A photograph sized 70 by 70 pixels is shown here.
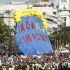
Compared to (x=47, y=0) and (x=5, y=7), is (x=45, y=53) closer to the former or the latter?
(x=5, y=7)

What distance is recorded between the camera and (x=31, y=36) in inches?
2307

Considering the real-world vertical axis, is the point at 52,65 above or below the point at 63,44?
above

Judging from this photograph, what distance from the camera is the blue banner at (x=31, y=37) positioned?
56375mm

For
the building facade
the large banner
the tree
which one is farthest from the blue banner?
the building facade

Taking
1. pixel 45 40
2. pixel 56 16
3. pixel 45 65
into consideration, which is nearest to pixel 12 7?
pixel 56 16

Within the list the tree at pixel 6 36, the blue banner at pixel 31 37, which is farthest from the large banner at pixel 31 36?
the tree at pixel 6 36

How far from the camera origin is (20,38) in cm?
5644

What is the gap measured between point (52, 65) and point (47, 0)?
242ft

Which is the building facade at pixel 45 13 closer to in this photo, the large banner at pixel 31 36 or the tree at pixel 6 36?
the tree at pixel 6 36

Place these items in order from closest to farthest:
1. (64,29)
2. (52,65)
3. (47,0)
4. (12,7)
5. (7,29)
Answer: (52,65) < (7,29) < (64,29) < (12,7) < (47,0)

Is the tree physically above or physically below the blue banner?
below

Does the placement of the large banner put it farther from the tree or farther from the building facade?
the building facade

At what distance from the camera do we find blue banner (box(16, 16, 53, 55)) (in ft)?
185

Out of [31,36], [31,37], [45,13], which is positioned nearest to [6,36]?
[31,36]
